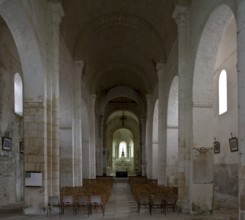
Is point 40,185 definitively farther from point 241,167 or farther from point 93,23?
point 93,23

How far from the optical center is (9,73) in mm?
19094

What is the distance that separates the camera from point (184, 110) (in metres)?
15.4

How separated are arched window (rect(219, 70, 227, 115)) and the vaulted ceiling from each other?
3139mm

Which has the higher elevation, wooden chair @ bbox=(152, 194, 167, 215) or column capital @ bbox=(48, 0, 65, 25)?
column capital @ bbox=(48, 0, 65, 25)

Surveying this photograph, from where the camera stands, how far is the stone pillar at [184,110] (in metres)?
14.7

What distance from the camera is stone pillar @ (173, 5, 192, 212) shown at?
48.3 feet

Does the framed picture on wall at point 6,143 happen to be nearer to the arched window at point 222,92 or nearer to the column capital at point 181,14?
the column capital at point 181,14

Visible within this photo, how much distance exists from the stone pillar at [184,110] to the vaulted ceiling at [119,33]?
8.60 feet

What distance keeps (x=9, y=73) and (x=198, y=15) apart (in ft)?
32.3

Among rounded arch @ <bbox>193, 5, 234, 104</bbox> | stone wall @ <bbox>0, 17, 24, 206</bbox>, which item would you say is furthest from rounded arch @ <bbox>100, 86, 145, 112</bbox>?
rounded arch @ <bbox>193, 5, 234, 104</bbox>

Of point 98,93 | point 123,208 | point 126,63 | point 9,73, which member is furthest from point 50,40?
point 98,93

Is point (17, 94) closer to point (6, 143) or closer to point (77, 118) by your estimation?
point (6, 143)

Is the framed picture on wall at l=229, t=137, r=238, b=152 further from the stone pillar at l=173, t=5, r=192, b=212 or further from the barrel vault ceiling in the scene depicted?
the barrel vault ceiling

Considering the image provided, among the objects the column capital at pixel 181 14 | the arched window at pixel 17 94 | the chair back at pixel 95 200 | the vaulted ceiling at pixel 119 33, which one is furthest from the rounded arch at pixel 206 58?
the arched window at pixel 17 94
